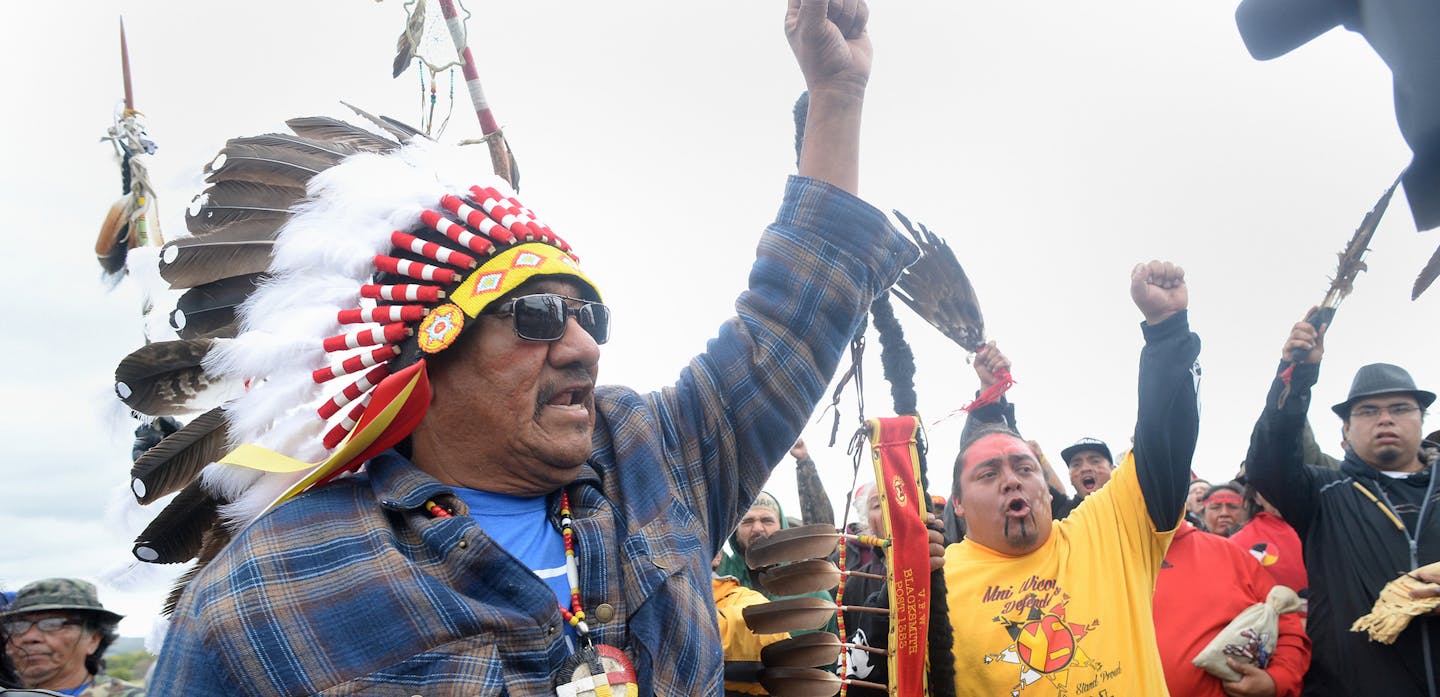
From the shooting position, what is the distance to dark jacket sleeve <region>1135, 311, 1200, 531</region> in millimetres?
3418

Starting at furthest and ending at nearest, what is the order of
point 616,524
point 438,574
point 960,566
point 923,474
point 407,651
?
point 960,566, point 923,474, point 616,524, point 438,574, point 407,651

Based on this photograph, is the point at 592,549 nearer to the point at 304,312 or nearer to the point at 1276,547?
the point at 304,312

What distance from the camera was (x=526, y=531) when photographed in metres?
1.98

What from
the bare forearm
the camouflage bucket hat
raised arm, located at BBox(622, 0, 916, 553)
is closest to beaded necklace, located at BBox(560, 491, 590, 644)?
raised arm, located at BBox(622, 0, 916, 553)

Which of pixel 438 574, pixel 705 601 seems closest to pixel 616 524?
pixel 705 601

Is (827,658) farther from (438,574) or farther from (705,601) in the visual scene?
(438,574)

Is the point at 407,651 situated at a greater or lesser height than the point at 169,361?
lesser

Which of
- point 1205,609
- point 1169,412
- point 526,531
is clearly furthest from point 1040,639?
point 526,531

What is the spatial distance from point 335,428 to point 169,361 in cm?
58

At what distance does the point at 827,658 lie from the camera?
2.68 meters

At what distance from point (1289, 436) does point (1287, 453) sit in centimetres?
10

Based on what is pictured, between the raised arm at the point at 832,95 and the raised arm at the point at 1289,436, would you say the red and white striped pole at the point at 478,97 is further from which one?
the raised arm at the point at 1289,436

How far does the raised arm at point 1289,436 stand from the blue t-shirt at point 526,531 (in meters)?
4.11

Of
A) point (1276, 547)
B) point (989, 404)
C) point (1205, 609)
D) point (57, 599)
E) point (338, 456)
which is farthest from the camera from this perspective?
point (1276, 547)
